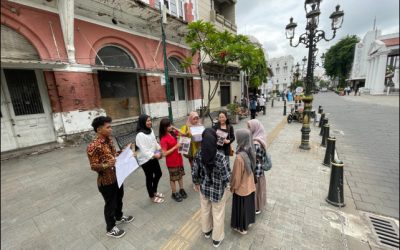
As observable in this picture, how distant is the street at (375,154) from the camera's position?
1.18m

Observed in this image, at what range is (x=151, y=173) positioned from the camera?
3365 mm

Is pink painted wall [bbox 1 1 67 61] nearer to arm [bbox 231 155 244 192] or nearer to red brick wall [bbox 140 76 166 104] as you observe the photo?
red brick wall [bbox 140 76 166 104]

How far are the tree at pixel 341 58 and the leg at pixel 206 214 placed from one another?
169 feet

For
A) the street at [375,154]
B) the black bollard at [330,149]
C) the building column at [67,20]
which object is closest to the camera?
the street at [375,154]

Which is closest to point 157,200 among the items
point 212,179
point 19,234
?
point 212,179

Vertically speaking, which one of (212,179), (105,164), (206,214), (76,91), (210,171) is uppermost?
(76,91)

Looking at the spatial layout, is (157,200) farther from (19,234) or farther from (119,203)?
(19,234)

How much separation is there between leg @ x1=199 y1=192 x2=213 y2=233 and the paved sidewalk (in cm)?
20

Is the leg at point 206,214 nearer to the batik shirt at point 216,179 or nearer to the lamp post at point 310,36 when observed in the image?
the batik shirt at point 216,179

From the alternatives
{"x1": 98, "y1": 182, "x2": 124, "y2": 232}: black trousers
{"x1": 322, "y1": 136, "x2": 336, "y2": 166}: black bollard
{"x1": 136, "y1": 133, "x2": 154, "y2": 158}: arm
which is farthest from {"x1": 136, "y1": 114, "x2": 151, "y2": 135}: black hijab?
{"x1": 322, "y1": 136, "x2": 336, "y2": 166}: black bollard

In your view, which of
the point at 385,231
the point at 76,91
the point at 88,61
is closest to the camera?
the point at 385,231

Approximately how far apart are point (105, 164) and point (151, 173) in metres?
1.15

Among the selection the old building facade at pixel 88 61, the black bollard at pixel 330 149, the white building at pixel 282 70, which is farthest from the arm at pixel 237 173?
the white building at pixel 282 70

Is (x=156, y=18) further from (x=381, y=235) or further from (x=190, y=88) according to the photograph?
(x=381, y=235)
